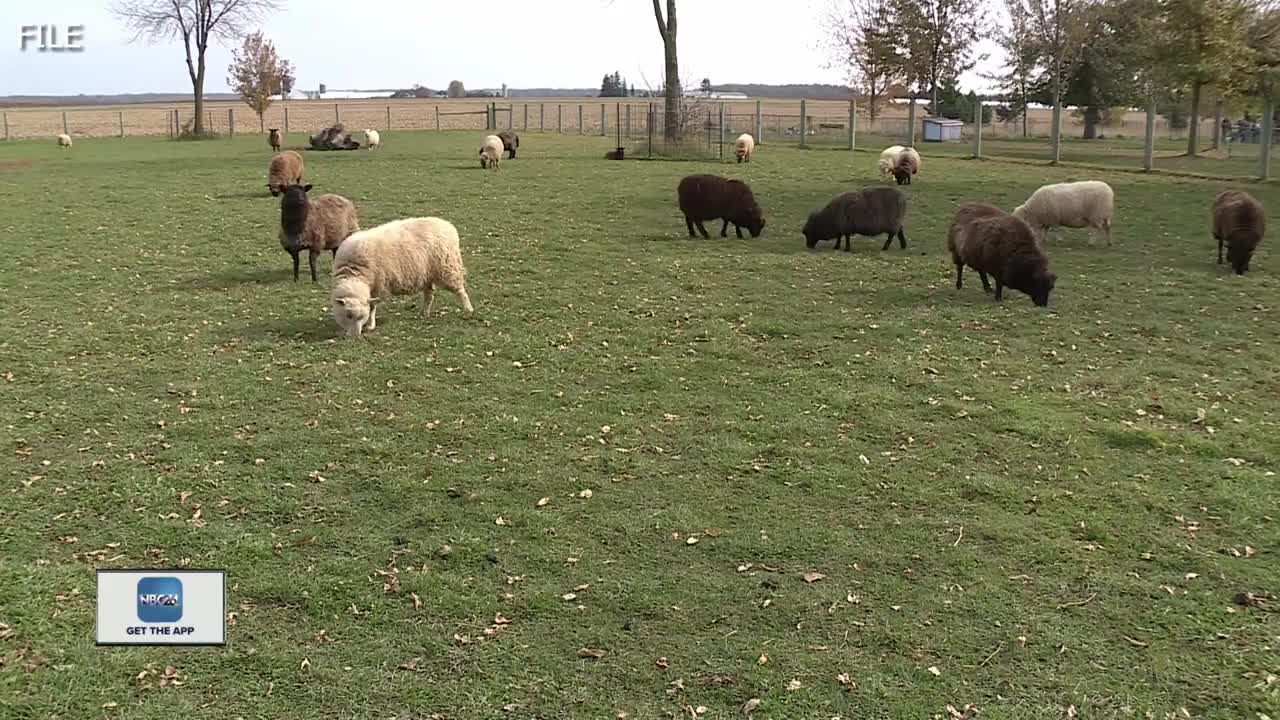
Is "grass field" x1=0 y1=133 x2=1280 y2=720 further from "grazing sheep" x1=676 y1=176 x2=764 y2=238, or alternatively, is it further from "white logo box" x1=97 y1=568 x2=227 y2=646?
"grazing sheep" x1=676 y1=176 x2=764 y2=238

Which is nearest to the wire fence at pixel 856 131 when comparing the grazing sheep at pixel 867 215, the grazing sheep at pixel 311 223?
the grazing sheep at pixel 867 215

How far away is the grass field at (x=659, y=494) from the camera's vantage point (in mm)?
3607

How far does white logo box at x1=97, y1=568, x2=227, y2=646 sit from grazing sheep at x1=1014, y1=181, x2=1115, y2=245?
11279mm

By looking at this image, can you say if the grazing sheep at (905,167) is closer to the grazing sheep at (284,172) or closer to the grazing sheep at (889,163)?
the grazing sheep at (889,163)

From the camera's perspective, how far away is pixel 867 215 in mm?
12805

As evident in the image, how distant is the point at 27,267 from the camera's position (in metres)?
11.6

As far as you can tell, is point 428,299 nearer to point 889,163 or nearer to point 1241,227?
point 1241,227

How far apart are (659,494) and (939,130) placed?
38039 mm

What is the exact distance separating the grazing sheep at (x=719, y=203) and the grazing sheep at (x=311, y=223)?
4899 millimetres

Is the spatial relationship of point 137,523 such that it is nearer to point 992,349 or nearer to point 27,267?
point 992,349

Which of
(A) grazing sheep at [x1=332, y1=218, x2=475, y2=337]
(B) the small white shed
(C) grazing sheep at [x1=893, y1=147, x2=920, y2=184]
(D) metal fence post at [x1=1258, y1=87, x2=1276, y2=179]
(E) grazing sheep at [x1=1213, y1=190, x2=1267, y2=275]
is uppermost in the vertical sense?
(B) the small white shed

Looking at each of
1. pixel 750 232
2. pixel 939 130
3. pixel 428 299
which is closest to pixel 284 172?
pixel 750 232

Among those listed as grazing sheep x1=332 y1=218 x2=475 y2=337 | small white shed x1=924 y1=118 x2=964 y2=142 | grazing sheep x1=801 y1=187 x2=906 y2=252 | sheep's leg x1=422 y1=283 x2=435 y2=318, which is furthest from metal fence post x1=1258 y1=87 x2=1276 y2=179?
sheep's leg x1=422 y1=283 x2=435 y2=318

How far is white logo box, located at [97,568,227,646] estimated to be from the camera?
3.80 metres
